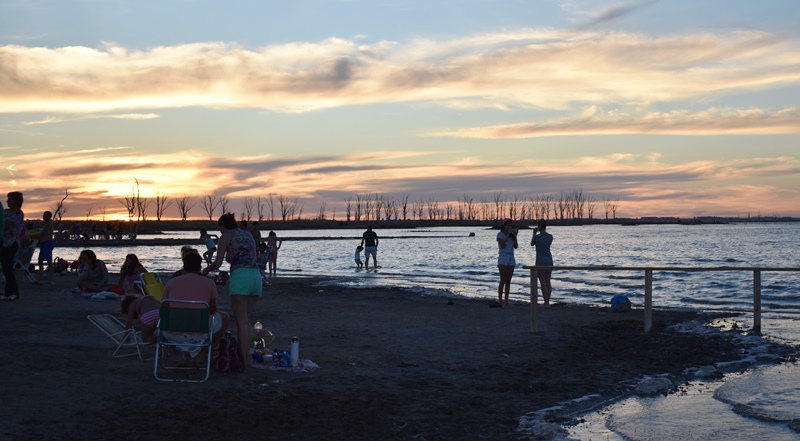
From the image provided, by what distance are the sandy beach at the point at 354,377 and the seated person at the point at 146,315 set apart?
15.1 inches

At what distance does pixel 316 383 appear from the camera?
8.40 metres

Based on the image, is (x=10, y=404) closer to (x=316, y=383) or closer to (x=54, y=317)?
(x=316, y=383)

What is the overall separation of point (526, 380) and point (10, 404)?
17.5ft

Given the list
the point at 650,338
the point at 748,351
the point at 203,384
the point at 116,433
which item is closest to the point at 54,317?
the point at 203,384

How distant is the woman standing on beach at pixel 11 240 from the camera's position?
1409cm

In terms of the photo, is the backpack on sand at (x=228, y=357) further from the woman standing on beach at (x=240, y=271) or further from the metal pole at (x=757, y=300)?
the metal pole at (x=757, y=300)

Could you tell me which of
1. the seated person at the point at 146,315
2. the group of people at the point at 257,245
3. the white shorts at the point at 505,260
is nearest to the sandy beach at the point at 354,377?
the seated person at the point at 146,315

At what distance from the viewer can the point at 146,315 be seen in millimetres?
9156

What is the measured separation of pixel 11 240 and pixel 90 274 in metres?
2.21

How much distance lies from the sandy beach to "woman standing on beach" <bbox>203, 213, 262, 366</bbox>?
1.66 feet

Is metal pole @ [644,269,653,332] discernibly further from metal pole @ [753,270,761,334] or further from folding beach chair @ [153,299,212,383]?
folding beach chair @ [153,299,212,383]

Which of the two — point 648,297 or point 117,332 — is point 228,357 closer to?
point 117,332

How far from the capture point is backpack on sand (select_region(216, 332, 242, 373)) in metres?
8.58

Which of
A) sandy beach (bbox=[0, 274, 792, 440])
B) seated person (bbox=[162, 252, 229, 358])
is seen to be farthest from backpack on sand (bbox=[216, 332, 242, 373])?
seated person (bbox=[162, 252, 229, 358])
